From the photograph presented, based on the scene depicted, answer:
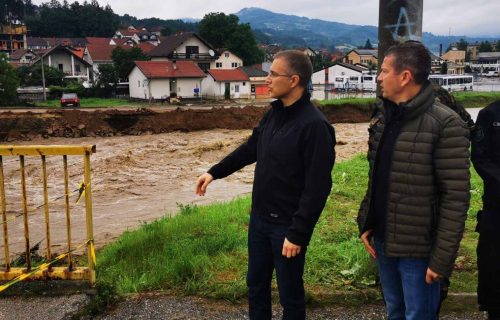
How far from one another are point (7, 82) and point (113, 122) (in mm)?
14741

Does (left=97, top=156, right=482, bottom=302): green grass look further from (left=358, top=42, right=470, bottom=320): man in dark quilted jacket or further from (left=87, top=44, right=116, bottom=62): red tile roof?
(left=87, top=44, right=116, bottom=62): red tile roof

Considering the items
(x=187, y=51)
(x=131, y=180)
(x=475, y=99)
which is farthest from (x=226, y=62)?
(x=131, y=180)

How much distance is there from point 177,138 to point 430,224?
22.8m

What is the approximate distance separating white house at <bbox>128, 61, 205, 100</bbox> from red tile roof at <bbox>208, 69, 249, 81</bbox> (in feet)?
5.76

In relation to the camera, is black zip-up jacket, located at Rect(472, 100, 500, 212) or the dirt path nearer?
black zip-up jacket, located at Rect(472, 100, 500, 212)

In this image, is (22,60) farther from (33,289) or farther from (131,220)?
(33,289)

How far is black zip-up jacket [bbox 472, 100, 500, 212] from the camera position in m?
3.17

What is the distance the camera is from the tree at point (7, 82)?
3600 centimetres

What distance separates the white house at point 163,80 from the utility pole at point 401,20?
41.3 m

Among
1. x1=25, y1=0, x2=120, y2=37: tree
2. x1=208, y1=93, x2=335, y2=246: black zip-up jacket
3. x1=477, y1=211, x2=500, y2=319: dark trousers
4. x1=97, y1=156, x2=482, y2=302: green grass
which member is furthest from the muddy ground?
x1=25, y1=0, x2=120, y2=37: tree

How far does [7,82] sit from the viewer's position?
36250 mm

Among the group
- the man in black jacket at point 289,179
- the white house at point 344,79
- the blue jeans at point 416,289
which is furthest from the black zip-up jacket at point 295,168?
the white house at point 344,79

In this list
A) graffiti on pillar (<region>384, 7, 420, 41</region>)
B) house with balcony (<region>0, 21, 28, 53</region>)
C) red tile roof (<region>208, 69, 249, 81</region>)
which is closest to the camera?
graffiti on pillar (<region>384, 7, 420, 41</region>)

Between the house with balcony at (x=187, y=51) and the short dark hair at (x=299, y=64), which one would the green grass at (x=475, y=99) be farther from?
the short dark hair at (x=299, y=64)
